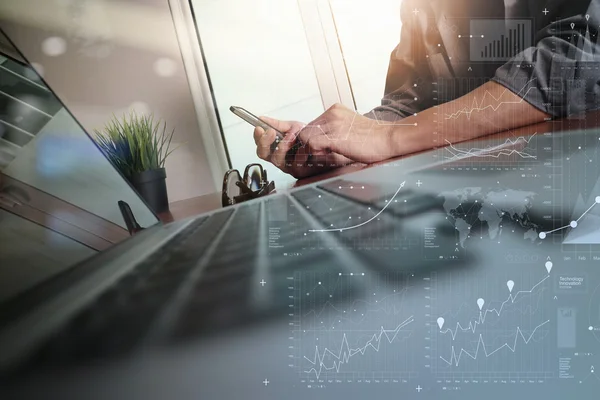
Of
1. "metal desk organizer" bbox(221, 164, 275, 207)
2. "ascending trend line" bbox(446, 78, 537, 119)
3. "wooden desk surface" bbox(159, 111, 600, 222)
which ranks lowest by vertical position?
"wooden desk surface" bbox(159, 111, 600, 222)

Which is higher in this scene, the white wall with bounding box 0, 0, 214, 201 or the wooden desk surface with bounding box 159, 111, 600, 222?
the white wall with bounding box 0, 0, 214, 201

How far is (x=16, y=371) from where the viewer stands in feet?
3.50

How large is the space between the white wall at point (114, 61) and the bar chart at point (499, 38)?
59cm

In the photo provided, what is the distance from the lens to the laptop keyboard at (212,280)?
3.47 feet

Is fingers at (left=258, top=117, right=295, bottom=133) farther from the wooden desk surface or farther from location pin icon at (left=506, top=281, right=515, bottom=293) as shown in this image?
location pin icon at (left=506, top=281, right=515, bottom=293)

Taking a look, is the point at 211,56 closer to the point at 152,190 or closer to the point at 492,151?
the point at 152,190

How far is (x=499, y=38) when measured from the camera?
1030mm

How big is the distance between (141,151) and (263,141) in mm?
252

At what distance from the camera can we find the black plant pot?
109 centimetres

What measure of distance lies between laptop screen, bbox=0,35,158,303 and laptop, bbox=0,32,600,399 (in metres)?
0.05

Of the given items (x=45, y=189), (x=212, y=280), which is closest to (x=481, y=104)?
(x=212, y=280)

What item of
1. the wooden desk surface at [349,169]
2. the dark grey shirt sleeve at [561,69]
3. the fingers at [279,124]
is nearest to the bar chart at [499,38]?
the dark grey shirt sleeve at [561,69]
